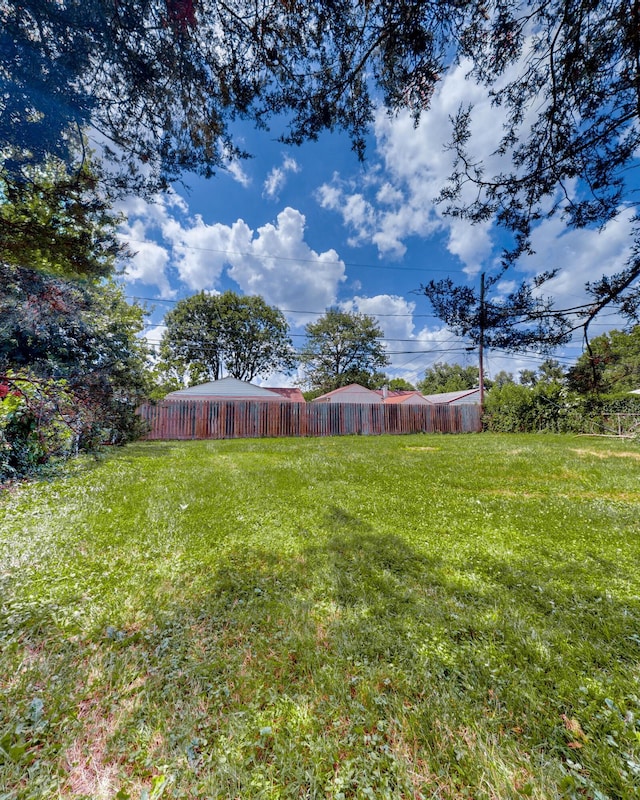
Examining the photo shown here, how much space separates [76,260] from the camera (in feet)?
9.48

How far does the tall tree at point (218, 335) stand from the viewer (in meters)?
24.6

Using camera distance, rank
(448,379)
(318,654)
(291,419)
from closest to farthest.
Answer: (318,654) → (291,419) → (448,379)

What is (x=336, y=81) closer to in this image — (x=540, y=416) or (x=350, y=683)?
(x=350, y=683)

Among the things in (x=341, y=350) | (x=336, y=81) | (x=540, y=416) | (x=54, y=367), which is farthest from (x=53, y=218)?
(x=341, y=350)

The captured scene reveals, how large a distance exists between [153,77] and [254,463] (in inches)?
227

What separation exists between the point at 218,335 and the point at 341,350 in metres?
12.3

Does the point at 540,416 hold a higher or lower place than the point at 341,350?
lower

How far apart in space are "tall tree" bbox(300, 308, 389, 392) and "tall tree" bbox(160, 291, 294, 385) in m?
4.66

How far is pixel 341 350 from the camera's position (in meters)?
31.0

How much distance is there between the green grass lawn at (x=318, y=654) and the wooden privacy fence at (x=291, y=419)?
30.5 feet

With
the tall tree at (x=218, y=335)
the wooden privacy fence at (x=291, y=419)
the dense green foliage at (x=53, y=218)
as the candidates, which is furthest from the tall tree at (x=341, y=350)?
the dense green foliage at (x=53, y=218)

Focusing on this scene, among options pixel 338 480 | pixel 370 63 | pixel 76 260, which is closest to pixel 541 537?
pixel 338 480

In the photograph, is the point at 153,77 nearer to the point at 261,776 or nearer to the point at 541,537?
the point at 261,776

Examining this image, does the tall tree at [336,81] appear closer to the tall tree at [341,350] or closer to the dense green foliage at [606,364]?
the dense green foliage at [606,364]
